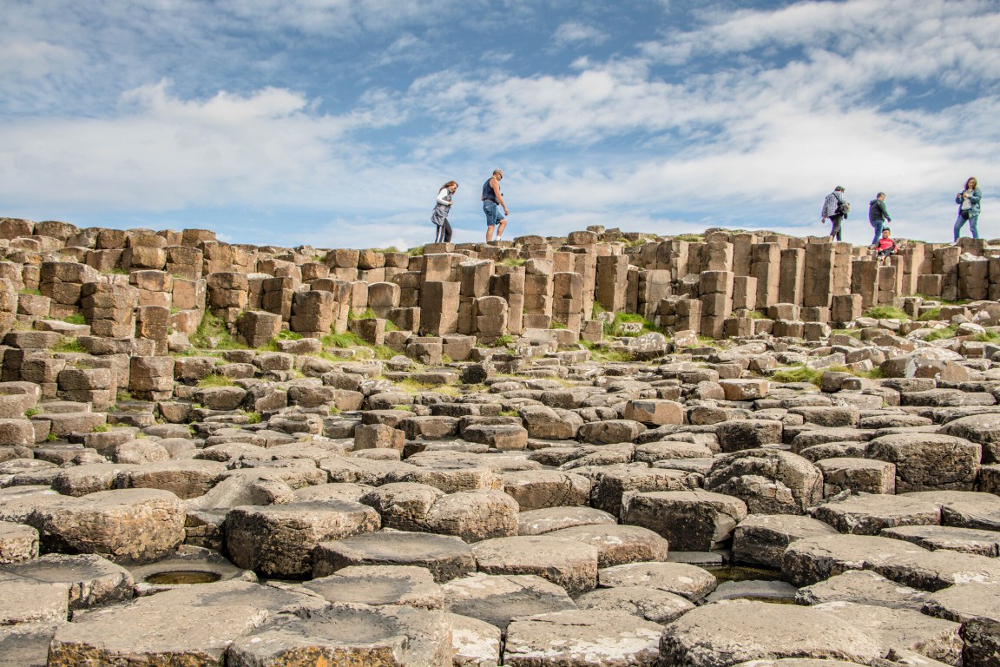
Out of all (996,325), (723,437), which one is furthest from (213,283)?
(996,325)

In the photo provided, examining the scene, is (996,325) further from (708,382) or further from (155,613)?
(155,613)

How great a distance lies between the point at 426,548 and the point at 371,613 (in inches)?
59.6

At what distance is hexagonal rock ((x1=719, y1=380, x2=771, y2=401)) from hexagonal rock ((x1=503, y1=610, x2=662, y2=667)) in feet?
39.5

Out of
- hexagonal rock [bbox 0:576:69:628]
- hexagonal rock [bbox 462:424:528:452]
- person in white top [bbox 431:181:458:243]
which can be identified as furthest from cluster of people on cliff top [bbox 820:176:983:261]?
hexagonal rock [bbox 0:576:69:628]

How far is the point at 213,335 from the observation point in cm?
1966

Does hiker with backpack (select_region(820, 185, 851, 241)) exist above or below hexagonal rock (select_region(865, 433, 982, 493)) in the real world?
above

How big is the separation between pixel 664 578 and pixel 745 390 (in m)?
11.0

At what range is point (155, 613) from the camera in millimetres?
4379

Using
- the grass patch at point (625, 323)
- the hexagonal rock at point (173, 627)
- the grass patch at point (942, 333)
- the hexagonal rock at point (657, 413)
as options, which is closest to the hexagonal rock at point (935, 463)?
the hexagonal rock at point (657, 413)

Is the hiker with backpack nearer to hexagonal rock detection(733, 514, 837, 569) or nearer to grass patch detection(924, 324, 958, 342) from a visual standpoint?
grass patch detection(924, 324, 958, 342)

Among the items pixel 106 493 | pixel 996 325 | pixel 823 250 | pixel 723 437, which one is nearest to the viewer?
pixel 106 493

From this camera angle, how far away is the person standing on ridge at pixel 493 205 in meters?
25.7

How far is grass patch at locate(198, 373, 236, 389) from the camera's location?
16734 millimetres

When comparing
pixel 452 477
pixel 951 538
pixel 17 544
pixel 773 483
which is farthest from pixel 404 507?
pixel 951 538
